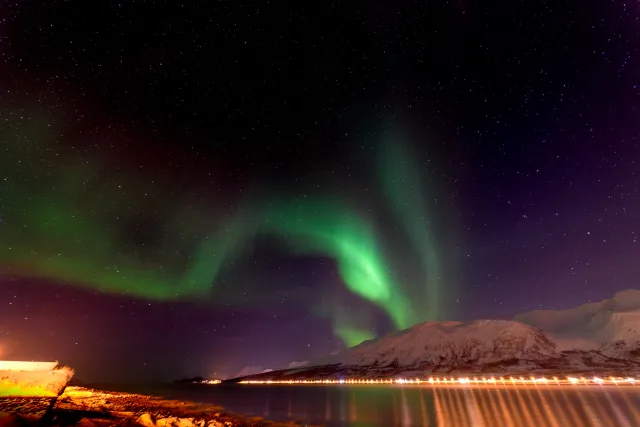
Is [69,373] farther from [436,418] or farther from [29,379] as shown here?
[436,418]

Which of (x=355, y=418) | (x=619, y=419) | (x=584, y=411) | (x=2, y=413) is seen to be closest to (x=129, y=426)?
(x=2, y=413)

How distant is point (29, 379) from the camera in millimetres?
21875

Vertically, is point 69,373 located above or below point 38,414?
above

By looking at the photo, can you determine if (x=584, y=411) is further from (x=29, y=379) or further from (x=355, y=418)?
(x=29, y=379)

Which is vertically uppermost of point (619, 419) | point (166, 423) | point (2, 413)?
point (619, 419)

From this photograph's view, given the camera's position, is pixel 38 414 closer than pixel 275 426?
Yes

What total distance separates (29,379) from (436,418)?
5466 cm

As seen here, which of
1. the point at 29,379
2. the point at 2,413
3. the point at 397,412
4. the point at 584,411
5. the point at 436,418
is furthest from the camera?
the point at 397,412

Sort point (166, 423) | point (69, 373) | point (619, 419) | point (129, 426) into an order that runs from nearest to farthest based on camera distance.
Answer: point (69, 373)
point (129, 426)
point (166, 423)
point (619, 419)

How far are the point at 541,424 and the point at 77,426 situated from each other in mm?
51300

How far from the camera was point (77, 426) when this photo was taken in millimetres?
24922

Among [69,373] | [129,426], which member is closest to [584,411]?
[129,426]

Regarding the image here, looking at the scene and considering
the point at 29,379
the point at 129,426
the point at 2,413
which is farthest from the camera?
the point at 129,426

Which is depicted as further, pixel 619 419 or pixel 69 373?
pixel 619 419
